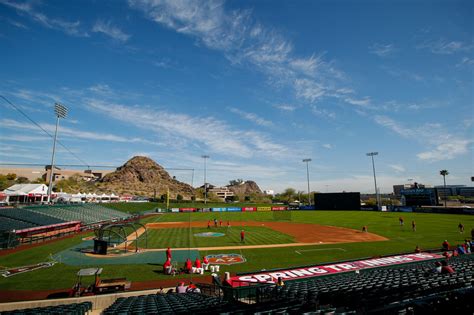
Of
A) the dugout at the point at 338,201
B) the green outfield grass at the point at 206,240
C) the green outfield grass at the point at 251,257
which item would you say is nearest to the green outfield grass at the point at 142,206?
the dugout at the point at 338,201

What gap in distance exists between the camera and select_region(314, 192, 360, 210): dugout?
8238cm

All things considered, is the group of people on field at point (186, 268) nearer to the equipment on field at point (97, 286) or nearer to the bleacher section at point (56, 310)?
the equipment on field at point (97, 286)

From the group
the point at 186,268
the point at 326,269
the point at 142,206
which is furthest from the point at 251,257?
the point at 142,206

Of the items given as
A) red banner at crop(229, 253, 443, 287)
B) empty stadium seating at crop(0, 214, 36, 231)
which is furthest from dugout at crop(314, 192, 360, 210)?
empty stadium seating at crop(0, 214, 36, 231)

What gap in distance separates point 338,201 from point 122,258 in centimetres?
7518

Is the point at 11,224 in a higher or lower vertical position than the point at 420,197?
lower

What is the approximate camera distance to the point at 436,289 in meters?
9.16

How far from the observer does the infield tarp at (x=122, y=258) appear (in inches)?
947

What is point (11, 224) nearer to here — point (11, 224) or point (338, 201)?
point (11, 224)

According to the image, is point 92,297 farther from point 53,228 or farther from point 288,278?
point 53,228

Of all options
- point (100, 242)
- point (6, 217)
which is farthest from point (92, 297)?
point (6, 217)

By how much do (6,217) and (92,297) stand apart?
103 feet

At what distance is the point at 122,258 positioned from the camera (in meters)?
25.9

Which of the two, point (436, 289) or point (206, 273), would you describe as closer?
point (436, 289)
